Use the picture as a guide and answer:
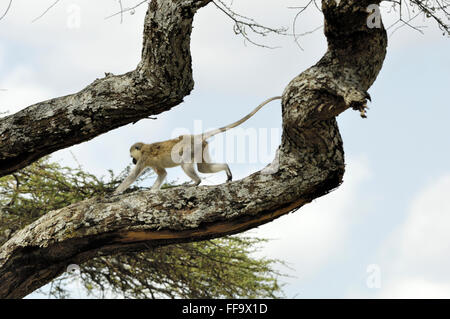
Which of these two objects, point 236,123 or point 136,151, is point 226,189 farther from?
point 136,151

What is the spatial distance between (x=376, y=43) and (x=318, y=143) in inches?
27.5

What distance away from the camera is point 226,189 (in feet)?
12.6

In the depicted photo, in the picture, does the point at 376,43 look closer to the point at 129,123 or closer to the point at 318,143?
the point at 318,143

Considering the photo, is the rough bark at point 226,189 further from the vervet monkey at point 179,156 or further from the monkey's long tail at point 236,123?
the vervet monkey at point 179,156

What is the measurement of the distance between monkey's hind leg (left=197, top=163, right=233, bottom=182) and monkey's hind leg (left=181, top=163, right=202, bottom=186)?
0.10 meters

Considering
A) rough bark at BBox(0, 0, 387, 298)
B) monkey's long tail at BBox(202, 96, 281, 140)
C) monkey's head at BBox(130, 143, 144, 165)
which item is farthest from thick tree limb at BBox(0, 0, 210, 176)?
monkey's head at BBox(130, 143, 144, 165)

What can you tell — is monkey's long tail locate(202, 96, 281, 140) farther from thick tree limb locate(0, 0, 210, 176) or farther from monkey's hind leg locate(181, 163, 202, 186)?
thick tree limb locate(0, 0, 210, 176)

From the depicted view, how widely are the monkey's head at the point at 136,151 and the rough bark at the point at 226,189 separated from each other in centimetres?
208

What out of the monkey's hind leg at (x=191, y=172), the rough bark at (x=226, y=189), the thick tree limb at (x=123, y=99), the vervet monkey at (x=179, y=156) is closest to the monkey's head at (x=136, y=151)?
the vervet monkey at (x=179, y=156)

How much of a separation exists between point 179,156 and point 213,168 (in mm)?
474

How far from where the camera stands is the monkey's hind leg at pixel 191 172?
524 centimetres

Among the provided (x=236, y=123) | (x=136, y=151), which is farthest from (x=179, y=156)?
(x=236, y=123)

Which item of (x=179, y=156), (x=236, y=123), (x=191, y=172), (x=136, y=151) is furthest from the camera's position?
(x=136, y=151)

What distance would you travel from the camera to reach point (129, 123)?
418 centimetres
